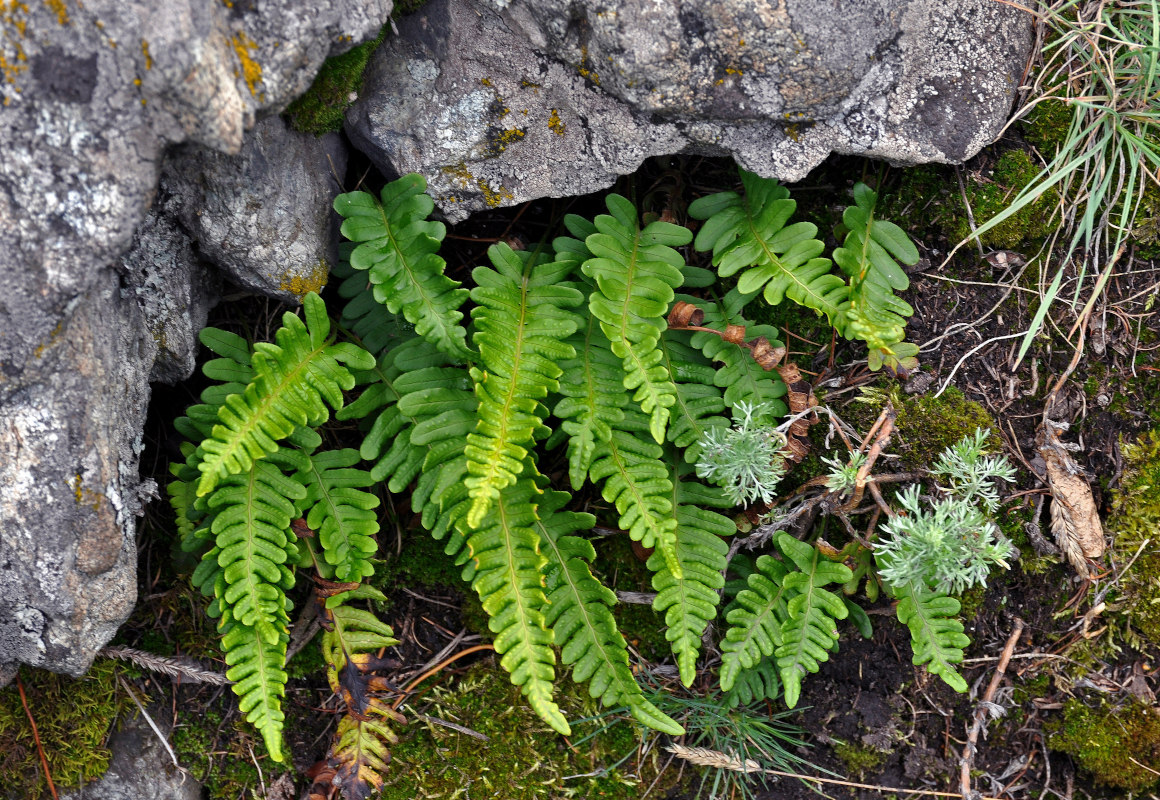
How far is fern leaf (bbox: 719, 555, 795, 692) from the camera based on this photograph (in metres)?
3.29

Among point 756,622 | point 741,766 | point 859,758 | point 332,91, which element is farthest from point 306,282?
point 859,758

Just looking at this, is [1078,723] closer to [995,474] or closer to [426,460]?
[995,474]

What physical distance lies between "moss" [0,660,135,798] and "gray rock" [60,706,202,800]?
0.17ft

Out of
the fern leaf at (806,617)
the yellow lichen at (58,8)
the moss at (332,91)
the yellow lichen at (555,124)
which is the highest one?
the yellow lichen at (58,8)

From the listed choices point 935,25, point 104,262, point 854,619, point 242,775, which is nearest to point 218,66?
point 104,262

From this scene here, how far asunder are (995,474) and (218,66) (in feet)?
9.87

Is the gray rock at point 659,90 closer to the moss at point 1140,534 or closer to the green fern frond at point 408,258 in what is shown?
the green fern frond at point 408,258

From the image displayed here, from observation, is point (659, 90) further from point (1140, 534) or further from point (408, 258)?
point (1140, 534)

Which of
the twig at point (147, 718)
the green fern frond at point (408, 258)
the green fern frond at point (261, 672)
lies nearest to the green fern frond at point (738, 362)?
the green fern frond at point (408, 258)

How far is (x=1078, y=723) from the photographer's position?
3400 mm

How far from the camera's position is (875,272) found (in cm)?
331

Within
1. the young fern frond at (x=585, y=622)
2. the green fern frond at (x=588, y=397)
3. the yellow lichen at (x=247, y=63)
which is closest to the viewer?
the yellow lichen at (x=247, y=63)

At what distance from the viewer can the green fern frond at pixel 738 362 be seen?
131 inches

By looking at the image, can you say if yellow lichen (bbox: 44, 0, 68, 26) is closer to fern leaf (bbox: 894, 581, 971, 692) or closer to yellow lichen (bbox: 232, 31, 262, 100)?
yellow lichen (bbox: 232, 31, 262, 100)
